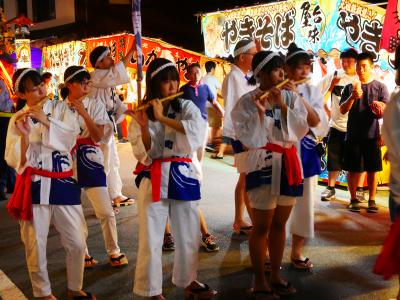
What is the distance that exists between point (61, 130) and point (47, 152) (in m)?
0.21

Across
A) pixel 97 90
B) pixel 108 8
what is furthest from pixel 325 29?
pixel 108 8

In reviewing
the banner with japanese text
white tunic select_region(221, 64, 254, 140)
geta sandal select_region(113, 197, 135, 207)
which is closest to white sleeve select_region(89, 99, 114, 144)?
white tunic select_region(221, 64, 254, 140)

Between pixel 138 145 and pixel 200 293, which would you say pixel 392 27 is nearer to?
pixel 138 145

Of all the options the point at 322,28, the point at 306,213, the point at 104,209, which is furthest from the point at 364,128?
the point at 104,209

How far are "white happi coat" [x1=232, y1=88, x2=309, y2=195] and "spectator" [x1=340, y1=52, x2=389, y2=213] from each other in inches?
127

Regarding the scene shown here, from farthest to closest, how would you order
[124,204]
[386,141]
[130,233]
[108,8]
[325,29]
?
[108,8] < [325,29] < [124,204] < [130,233] < [386,141]

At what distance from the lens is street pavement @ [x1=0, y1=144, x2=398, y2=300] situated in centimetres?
411

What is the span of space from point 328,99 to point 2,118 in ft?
Answer: 19.6

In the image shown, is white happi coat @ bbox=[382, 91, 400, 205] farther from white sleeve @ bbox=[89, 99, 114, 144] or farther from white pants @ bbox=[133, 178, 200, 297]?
white sleeve @ bbox=[89, 99, 114, 144]

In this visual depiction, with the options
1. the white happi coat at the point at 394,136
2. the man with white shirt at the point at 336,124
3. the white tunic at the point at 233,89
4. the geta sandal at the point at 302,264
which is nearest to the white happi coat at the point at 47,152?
the white tunic at the point at 233,89

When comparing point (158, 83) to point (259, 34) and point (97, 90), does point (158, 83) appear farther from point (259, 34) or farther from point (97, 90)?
point (259, 34)

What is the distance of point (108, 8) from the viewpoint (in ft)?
74.3

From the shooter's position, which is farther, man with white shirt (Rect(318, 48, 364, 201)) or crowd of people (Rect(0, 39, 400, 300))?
man with white shirt (Rect(318, 48, 364, 201))

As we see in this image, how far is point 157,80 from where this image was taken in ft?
11.7
